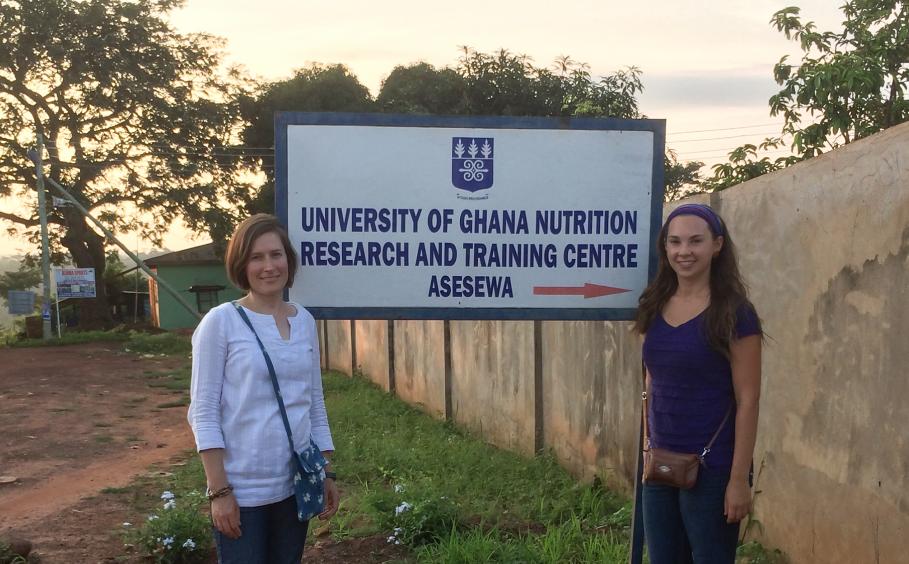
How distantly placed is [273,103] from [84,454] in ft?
66.9

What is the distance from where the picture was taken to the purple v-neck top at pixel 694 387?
2352 mm

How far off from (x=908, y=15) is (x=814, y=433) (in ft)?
18.5

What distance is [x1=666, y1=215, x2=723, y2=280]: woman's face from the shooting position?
2449 mm

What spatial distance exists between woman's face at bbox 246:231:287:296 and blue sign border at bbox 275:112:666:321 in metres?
0.35

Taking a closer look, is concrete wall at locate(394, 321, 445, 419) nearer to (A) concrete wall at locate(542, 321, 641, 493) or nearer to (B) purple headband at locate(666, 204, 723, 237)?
(A) concrete wall at locate(542, 321, 641, 493)

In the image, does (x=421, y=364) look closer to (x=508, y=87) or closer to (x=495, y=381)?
(x=495, y=381)

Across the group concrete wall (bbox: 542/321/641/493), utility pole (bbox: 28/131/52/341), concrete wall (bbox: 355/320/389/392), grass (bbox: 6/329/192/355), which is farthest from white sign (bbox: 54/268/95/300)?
concrete wall (bbox: 542/321/641/493)

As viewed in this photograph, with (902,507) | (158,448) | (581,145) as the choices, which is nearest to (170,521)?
(581,145)

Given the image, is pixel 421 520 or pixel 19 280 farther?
pixel 19 280

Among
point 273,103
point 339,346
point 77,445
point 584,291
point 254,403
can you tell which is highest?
point 273,103

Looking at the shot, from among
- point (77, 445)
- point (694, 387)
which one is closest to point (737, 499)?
point (694, 387)

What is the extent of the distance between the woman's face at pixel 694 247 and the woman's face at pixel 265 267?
117 cm

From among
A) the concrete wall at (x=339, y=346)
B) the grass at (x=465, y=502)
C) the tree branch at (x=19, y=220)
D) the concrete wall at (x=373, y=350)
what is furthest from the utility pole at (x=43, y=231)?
the grass at (x=465, y=502)

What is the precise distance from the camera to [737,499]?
234 centimetres
